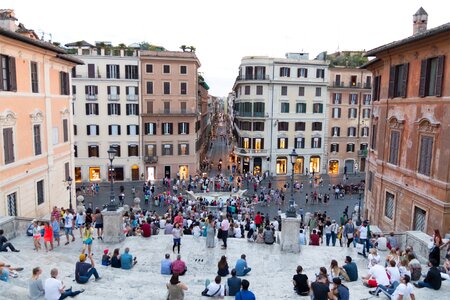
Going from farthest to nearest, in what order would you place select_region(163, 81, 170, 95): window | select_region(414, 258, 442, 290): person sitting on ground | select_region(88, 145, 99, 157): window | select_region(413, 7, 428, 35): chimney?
select_region(163, 81, 170, 95): window, select_region(88, 145, 99, 157): window, select_region(413, 7, 428, 35): chimney, select_region(414, 258, 442, 290): person sitting on ground

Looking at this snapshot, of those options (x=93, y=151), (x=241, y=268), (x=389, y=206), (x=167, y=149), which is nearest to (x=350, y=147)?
(x=167, y=149)

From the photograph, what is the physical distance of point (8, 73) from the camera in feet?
64.5

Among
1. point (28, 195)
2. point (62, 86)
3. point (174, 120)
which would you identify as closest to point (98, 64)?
point (174, 120)

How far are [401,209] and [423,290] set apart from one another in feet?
33.0

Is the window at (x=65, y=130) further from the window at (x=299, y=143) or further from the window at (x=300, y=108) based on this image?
the window at (x=299, y=143)

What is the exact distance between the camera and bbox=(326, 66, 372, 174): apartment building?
5334 centimetres

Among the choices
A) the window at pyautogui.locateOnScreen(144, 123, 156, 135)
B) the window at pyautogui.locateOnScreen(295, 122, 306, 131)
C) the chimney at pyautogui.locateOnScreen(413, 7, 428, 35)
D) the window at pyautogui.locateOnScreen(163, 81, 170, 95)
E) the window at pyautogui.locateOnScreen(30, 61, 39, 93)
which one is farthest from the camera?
the window at pyautogui.locateOnScreen(295, 122, 306, 131)

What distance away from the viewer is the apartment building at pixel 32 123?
19438 mm

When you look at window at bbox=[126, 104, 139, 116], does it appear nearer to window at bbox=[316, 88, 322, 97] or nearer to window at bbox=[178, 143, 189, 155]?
window at bbox=[178, 143, 189, 155]

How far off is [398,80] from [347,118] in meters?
33.1

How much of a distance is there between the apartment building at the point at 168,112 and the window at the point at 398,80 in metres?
29.1

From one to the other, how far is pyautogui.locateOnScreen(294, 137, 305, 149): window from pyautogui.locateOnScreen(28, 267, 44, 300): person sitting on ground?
44.9 metres

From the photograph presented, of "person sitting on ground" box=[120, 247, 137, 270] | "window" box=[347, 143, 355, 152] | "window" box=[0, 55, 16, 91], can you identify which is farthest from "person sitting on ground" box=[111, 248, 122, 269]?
"window" box=[347, 143, 355, 152]

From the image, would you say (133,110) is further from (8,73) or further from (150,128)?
(8,73)
